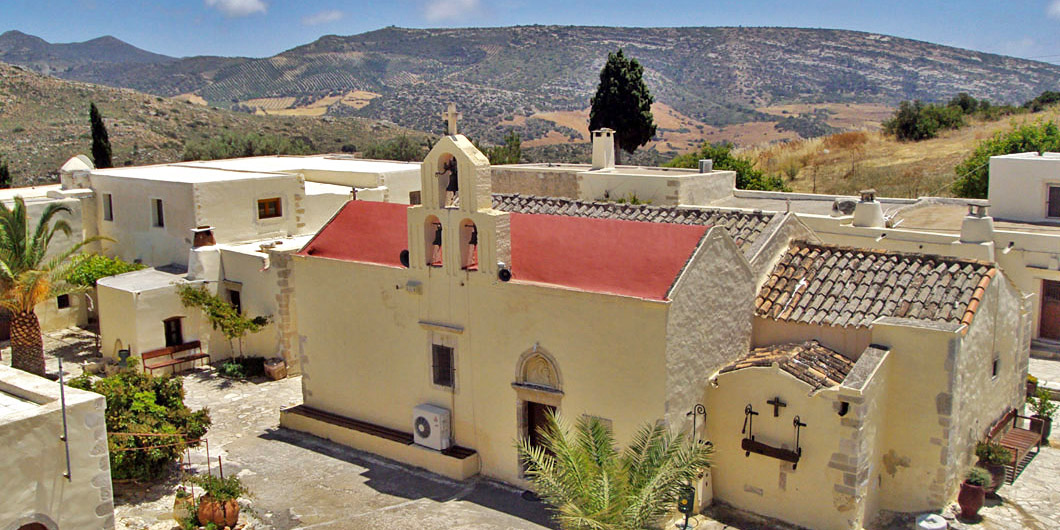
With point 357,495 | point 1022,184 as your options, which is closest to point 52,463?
point 357,495

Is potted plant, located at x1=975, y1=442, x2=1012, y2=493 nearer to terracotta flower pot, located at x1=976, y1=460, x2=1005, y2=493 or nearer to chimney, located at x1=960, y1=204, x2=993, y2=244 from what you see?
terracotta flower pot, located at x1=976, y1=460, x2=1005, y2=493

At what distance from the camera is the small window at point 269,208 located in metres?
26.3

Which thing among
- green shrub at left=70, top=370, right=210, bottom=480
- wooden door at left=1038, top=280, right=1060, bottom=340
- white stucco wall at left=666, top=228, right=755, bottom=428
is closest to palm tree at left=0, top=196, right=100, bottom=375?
green shrub at left=70, top=370, right=210, bottom=480

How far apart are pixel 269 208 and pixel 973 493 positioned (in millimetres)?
20260

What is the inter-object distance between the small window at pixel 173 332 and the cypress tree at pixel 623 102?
911 inches

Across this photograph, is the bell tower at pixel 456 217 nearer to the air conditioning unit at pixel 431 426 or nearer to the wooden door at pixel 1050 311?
the air conditioning unit at pixel 431 426

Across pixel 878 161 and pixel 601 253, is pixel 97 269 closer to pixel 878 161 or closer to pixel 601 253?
pixel 601 253

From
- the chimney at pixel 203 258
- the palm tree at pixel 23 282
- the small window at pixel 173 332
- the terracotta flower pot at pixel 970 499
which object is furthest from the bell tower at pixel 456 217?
the palm tree at pixel 23 282

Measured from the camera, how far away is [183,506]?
1430 cm

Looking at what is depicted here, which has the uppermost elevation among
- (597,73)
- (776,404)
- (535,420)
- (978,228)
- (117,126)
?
(597,73)

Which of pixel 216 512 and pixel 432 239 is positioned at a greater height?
pixel 432 239

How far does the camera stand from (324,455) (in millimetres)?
17609

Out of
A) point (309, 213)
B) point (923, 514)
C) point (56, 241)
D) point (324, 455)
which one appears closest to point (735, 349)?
point (923, 514)

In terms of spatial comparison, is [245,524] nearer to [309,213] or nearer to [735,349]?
[735,349]
